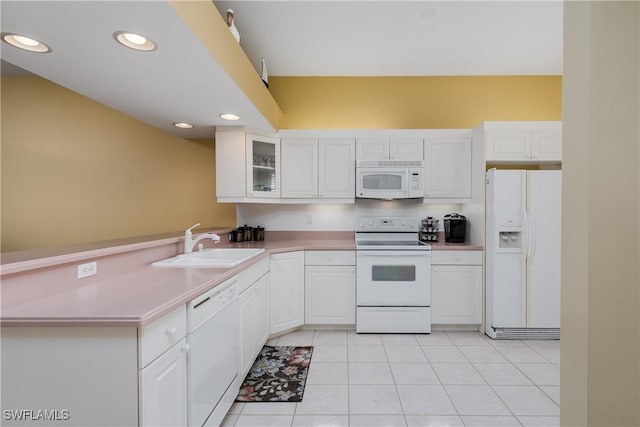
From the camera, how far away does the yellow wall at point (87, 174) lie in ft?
10.9

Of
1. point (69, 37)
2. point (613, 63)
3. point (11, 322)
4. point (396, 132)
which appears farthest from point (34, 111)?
point (613, 63)

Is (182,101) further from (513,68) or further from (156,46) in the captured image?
(513,68)

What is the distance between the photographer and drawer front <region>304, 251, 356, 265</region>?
292 cm

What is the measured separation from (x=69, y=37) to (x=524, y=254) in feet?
11.9

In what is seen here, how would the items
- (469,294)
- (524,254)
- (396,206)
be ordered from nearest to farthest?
1. (524,254)
2. (469,294)
3. (396,206)

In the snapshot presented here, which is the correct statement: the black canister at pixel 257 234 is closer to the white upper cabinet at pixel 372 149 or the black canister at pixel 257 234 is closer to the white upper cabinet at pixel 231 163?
the white upper cabinet at pixel 231 163

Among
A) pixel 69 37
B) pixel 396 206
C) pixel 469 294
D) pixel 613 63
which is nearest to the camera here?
pixel 613 63

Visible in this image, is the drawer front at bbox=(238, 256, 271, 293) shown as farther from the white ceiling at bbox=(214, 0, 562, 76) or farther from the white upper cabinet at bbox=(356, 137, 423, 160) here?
the white ceiling at bbox=(214, 0, 562, 76)

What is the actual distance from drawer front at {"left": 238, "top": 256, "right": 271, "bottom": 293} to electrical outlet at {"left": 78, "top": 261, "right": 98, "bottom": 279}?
30.1 inches

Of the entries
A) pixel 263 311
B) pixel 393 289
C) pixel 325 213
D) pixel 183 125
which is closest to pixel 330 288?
pixel 393 289

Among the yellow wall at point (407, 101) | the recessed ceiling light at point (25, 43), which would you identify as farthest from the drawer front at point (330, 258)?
the recessed ceiling light at point (25, 43)

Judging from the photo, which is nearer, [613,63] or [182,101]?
[613,63]

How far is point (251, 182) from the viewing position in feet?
9.80

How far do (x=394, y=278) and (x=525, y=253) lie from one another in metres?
1.24
